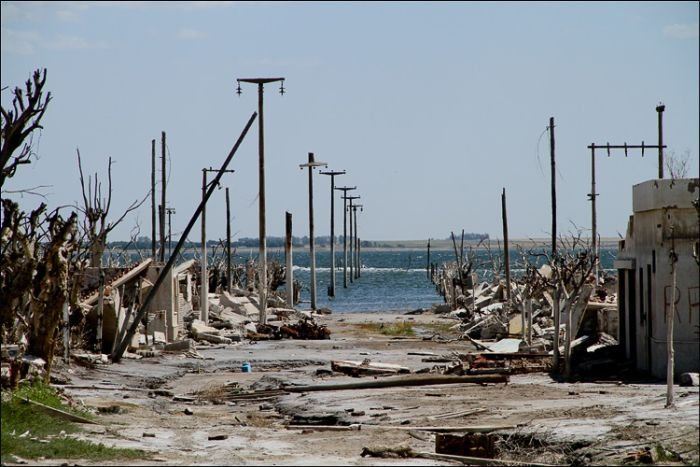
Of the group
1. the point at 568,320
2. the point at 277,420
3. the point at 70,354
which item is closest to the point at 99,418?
the point at 277,420

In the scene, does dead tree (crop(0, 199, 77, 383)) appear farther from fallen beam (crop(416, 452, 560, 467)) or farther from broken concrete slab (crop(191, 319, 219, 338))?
broken concrete slab (crop(191, 319, 219, 338))

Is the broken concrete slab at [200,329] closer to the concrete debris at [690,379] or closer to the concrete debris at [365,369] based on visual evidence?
the concrete debris at [365,369]

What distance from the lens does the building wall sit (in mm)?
23578

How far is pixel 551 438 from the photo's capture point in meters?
17.1

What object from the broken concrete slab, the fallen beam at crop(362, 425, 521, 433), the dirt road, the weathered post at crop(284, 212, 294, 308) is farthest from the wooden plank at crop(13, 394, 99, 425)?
the weathered post at crop(284, 212, 294, 308)

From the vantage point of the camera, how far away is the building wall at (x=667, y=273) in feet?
77.4

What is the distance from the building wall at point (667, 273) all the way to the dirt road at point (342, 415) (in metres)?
1.04

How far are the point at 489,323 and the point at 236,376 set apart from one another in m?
14.8

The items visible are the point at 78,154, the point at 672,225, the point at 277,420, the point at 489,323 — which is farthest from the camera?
the point at 489,323

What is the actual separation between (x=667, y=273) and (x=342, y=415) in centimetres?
728

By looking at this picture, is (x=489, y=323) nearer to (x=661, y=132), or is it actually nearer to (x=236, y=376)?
(x=661, y=132)

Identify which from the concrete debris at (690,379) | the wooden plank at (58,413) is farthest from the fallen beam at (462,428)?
the concrete debris at (690,379)

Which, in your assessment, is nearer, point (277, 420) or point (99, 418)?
point (99, 418)

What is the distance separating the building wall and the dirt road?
104cm
